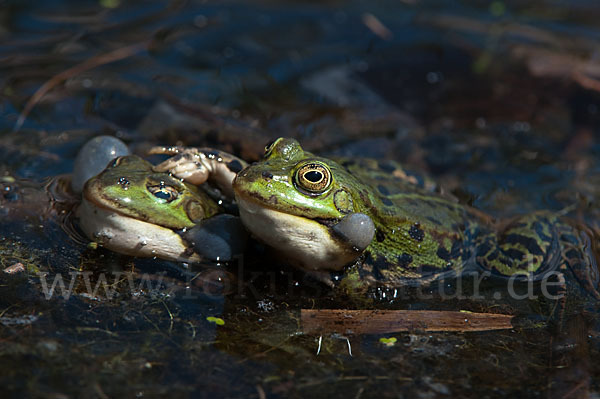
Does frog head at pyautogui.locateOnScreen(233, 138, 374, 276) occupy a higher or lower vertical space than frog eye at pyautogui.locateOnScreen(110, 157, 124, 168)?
higher

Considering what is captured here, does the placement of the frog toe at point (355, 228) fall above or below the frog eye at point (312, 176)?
below

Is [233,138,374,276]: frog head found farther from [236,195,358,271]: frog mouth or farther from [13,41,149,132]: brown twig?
[13,41,149,132]: brown twig

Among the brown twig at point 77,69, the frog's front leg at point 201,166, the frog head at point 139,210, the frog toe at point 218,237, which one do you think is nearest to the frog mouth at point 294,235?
the frog toe at point 218,237

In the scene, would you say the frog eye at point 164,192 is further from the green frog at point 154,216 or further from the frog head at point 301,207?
the frog head at point 301,207

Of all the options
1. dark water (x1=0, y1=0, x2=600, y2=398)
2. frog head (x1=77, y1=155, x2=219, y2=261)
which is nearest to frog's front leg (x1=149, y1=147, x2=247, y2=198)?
frog head (x1=77, y1=155, x2=219, y2=261)

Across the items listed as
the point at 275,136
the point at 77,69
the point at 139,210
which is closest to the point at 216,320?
the point at 139,210
